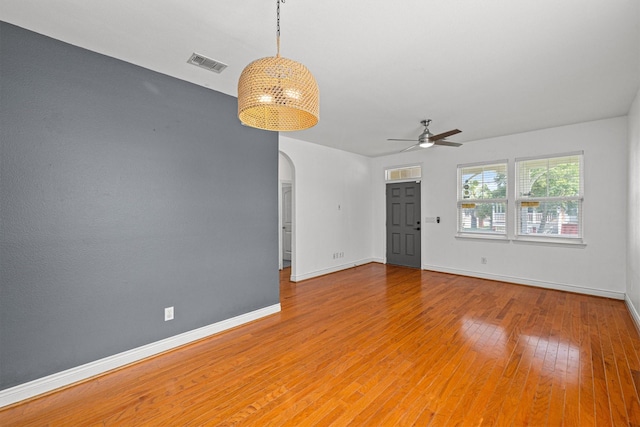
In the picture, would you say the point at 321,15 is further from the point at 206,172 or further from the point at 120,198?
the point at 120,198

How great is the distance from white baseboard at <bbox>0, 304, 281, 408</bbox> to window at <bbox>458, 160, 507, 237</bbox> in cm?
481

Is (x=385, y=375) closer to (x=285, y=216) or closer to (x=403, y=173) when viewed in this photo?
(x=285, y=216)

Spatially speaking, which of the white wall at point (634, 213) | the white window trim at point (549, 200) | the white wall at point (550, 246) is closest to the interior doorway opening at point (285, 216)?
the white wall at point (550, 246)

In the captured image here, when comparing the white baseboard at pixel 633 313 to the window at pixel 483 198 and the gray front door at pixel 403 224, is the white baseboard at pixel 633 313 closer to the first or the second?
the window at pixel 483 198

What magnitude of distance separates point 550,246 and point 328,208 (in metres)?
4.09

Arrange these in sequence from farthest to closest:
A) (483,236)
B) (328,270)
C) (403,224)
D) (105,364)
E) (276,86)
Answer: (403,224) < (328,270) < (483,236) < (105,364) < (276,86)

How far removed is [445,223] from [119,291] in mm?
5785

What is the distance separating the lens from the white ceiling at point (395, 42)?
191 cm

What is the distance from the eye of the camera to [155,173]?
272cm

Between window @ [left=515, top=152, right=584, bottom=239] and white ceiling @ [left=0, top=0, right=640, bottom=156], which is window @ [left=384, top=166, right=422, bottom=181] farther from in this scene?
white ceiling @ [left=0, top=0, right=640, bottom=156]

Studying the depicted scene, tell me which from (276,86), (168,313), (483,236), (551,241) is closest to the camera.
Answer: (276,86)

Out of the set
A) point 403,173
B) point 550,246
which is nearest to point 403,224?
point 403,173

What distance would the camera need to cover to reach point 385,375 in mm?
2344

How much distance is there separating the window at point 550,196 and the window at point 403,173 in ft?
6.47
